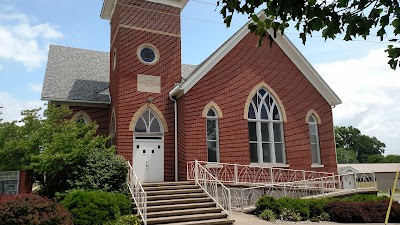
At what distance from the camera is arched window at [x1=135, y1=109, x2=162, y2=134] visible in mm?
15844

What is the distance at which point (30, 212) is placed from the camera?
27.6ft

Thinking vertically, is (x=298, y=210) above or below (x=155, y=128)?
below

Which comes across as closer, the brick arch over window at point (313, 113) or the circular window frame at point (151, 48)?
the circular window frame at point (151, 48)

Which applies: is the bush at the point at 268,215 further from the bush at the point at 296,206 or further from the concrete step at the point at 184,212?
the concrete step at the point at 184,212

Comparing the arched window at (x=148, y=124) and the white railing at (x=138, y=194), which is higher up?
the arched window at (x=148, y=124)

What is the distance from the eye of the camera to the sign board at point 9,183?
11631mm

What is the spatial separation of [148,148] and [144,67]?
3931 mm

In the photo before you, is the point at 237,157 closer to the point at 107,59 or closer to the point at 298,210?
the point at 298,210

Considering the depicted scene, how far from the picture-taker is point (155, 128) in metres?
16.1

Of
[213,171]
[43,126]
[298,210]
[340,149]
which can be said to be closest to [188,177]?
[213,171]

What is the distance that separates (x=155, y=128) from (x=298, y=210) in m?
7.29

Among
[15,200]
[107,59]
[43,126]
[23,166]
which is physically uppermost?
[107,59]

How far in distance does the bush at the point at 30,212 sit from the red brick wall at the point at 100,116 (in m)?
8.61

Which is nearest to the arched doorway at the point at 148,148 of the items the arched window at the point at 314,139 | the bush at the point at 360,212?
the bush at the point at 360,212
